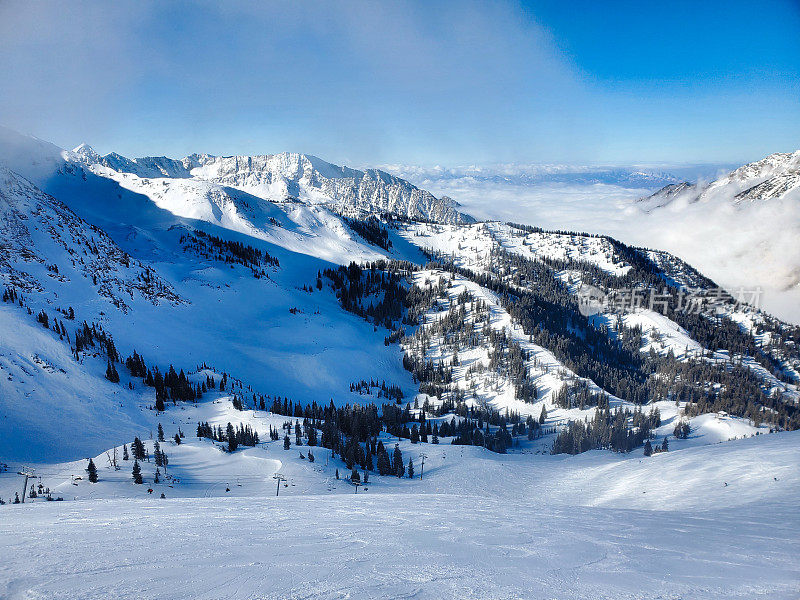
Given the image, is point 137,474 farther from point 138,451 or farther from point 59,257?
point 59,257

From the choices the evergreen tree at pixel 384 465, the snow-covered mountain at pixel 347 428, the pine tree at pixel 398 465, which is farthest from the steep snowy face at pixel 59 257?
the pine tree at pixel 398 465

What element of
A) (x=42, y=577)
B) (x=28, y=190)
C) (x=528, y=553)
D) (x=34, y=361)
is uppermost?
(x=28, y=190)

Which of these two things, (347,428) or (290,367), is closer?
(347,428)

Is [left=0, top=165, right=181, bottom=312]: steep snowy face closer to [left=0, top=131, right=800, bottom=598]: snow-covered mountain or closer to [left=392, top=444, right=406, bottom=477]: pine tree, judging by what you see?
[left=0, top=131, right=800, bottom=598]: snow-covered mountain

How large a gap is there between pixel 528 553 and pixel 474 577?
236cm

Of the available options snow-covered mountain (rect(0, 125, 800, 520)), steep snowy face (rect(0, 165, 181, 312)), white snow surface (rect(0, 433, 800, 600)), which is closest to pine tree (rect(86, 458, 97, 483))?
snow-covered mountain (rect(0, 125, 800, 520))

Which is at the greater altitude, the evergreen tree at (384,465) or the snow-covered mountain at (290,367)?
the snow-covered mountain at (290,367)

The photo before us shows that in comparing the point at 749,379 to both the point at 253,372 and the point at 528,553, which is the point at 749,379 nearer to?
the point at 253,372

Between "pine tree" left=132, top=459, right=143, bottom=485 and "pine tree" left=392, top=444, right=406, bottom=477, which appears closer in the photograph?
"pine tree" left=132, top=459, right=143, bottom=485

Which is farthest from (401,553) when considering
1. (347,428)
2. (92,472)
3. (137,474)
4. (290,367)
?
(290,367)

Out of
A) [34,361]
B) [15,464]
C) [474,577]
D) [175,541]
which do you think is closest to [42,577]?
[175,541]

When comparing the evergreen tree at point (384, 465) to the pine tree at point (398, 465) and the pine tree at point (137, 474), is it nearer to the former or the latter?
the pine tree at point (398, 465)

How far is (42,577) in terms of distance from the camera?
5.55m

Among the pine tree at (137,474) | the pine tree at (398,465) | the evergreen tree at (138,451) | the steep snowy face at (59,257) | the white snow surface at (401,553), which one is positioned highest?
the steep snowy face at (59,257)
